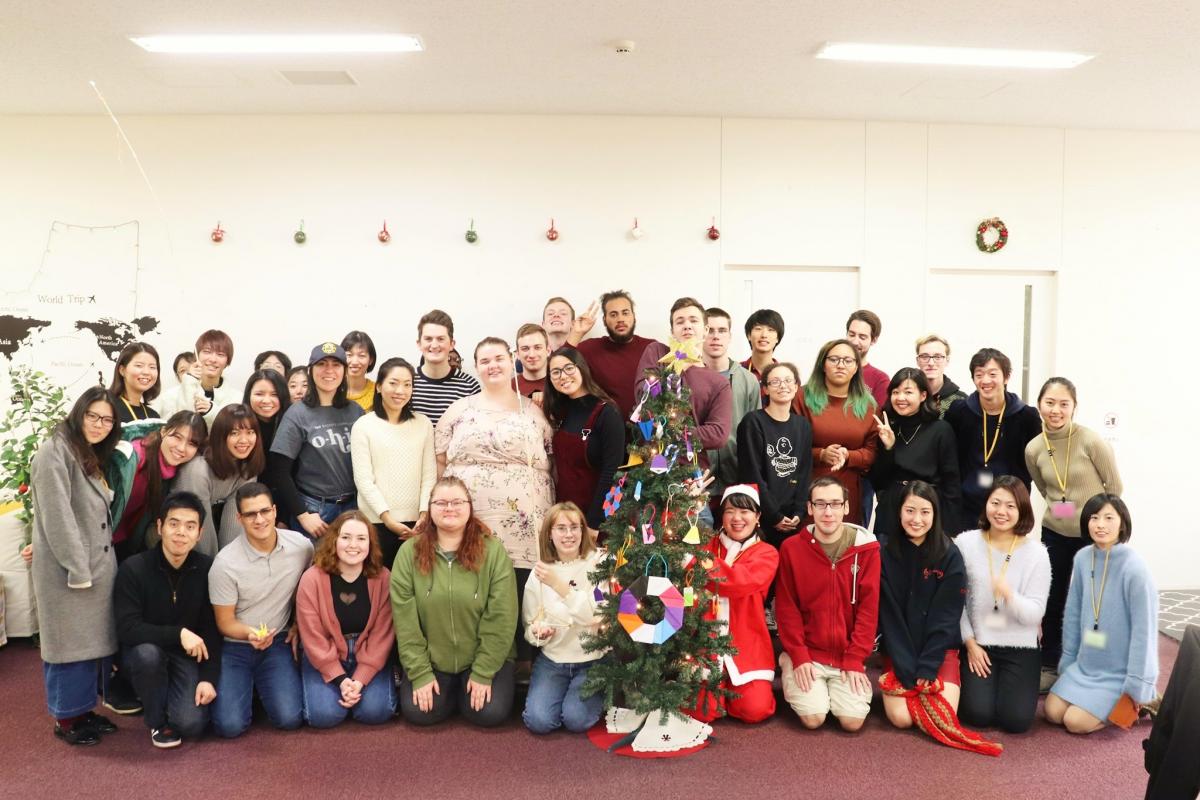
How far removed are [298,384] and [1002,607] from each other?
3428mm

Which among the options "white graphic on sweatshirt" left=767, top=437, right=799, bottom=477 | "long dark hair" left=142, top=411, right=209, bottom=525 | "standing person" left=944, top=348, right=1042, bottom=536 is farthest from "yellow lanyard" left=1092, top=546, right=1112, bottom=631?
"long dark hair" left=142, top=411, right=209, bottom=525

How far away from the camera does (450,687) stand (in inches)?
132

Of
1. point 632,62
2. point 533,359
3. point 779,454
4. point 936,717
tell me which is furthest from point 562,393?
point 936,717

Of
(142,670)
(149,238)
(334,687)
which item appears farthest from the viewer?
(149,238)

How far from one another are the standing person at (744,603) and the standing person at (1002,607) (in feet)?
2.74

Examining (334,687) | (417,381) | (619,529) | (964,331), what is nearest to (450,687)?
(334,687)

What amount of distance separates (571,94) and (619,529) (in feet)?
9.20

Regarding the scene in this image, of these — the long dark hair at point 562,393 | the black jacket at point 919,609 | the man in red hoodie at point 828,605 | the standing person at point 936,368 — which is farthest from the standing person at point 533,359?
the standing person at point 936,368

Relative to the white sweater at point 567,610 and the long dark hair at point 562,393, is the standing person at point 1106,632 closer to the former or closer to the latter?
the white sweater at point 567,610

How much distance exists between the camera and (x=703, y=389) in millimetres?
3635

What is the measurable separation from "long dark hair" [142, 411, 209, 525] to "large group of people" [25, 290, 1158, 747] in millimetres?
11

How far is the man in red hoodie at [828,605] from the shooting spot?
3.37m

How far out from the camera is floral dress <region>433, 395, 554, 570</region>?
353cm

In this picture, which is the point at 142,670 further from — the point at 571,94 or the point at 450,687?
the point at 571,94
